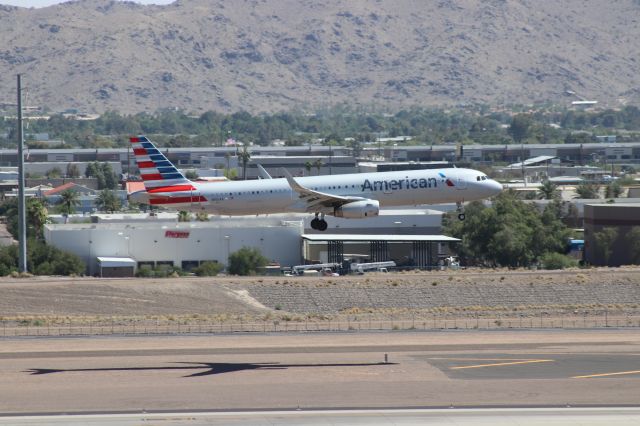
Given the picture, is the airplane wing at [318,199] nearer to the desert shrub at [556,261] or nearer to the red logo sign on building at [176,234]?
the red logo sign on building at [176,234]

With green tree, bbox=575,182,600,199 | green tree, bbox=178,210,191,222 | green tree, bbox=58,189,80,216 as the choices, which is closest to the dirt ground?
green tree, bbox=178,210,191,222

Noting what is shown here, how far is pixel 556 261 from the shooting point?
10650cm

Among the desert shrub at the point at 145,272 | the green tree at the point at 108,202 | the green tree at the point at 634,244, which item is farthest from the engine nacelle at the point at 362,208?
the green tree at the point at 108,202

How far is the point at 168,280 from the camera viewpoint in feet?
286

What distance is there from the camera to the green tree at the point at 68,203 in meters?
148

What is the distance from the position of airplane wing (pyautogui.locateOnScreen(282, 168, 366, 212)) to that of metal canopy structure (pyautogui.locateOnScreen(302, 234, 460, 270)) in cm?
2316

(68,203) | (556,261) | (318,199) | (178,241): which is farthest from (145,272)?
(68,203)

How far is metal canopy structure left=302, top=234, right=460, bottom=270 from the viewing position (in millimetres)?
107500

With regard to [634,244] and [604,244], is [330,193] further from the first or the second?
[634,244]

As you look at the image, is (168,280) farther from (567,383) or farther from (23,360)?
(567,383)

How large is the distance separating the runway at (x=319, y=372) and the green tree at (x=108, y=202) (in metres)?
90.2

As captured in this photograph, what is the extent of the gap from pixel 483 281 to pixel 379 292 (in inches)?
284

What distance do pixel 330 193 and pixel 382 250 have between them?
2564 centimetres

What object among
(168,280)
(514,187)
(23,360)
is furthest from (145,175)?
(514,187)
